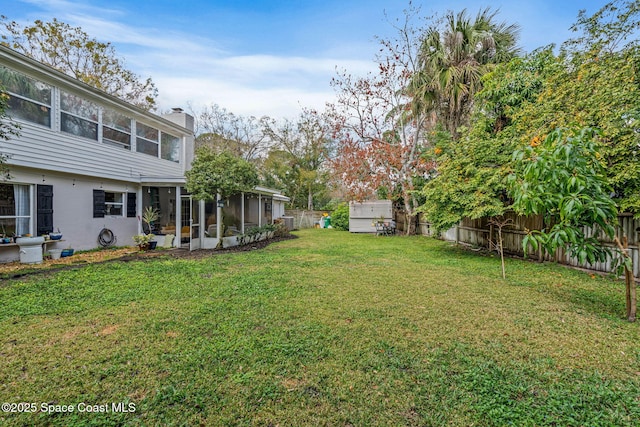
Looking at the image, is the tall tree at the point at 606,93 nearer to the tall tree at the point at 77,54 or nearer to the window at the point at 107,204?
the window at the point at 107,204

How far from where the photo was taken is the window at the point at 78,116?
8.13m

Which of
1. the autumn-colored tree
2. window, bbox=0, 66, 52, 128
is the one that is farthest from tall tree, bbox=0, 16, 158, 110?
the autumn-colored tree

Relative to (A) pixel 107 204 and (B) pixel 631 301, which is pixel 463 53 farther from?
(A) pixel 107 204

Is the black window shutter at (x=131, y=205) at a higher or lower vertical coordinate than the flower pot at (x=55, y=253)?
higher

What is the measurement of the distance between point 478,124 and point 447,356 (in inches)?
309

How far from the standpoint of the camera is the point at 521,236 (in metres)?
8.16

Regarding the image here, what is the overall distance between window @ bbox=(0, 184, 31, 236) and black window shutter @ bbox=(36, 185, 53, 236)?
167 millimetres

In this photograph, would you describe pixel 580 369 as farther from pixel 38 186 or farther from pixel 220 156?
pixel 38 186

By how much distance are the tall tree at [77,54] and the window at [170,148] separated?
6827 millimetres

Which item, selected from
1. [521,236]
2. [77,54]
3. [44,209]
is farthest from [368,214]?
[77,54]

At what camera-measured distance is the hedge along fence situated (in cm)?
570

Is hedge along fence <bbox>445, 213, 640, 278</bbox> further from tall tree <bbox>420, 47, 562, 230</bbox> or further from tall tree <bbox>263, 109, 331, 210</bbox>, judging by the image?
tall tree <bbox>263, 109, 331, 210</bbox>

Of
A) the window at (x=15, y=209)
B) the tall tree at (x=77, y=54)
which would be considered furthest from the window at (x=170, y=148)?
the tall tree at (x=77, y=54)

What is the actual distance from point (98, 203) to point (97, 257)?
81.8 inches
